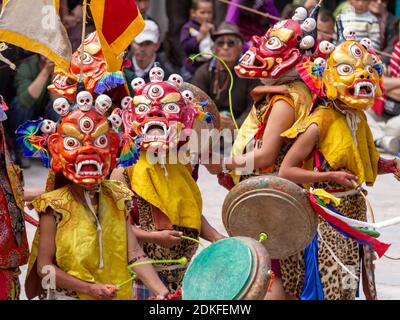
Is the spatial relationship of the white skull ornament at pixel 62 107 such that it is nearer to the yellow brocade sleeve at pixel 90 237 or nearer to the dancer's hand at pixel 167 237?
the yellow brocade sleeve at pixel 90 237

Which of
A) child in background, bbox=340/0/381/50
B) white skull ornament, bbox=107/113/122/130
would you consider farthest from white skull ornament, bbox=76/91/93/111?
child in background, bbox=340/0/381/50

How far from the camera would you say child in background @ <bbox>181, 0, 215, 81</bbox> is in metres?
13.5

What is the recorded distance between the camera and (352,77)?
760cm

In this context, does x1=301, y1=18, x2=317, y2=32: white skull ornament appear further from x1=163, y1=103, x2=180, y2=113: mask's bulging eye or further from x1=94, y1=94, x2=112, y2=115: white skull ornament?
x1=94, y1=94, x2=112, y2=115: white skull ornament

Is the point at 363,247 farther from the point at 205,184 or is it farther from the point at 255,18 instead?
the point at 255,18

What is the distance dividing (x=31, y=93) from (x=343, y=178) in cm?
503

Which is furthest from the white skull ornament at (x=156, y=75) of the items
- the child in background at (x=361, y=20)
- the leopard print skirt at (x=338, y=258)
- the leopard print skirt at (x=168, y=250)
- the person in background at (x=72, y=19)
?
the child in background at (x=361, y=20)

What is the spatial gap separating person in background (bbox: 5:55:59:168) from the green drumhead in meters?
5.73

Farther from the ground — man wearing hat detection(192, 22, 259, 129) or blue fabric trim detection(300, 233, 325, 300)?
blue fabric trim detection(300, 233, 325, 300)

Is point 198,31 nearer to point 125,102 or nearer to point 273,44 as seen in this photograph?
point 273,44

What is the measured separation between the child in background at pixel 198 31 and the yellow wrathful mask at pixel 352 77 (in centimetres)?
574

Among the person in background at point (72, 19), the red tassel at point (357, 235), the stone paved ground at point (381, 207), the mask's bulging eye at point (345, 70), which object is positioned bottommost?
the stone paved ground at point (381, 207)

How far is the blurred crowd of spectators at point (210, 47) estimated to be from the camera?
1220 cm
